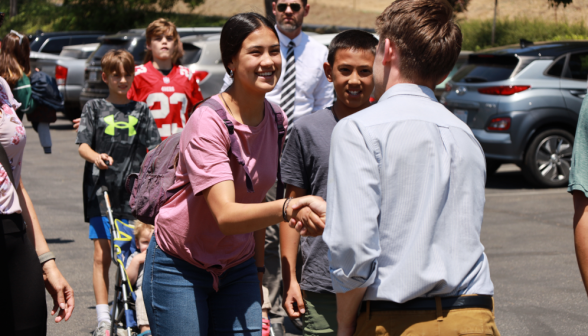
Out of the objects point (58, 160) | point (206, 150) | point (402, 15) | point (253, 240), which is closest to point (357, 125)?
point (402, 15)

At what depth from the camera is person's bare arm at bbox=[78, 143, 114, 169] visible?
505 centimetres

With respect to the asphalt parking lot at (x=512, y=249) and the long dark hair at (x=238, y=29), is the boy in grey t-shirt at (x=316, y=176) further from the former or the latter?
the asphalt parking lot at (x=512, y=249)

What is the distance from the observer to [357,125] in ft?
6.52

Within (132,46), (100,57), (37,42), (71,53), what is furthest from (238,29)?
(37,42)

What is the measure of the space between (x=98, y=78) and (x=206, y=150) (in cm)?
1389

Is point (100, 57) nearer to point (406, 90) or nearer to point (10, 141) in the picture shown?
point (10, 141)

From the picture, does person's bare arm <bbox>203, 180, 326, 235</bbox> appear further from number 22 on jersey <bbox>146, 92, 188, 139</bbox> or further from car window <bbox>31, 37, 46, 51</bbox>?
car window <bbox>31, 37, 46, 51</bbox>

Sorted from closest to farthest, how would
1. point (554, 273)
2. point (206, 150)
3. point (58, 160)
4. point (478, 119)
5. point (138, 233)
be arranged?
point (206, 150), point (138, 233), point (554, 273), point (478, 119), point (58, 160)

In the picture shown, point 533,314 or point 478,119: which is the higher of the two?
point 478,119

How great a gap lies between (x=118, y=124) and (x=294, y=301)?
2.53m

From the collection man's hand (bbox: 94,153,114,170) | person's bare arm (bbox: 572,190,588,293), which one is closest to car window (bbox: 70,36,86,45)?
man's hand (bbox: 94,153,114,170)

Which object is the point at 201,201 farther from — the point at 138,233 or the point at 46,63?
the point at 46,63

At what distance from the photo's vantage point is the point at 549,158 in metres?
10.4

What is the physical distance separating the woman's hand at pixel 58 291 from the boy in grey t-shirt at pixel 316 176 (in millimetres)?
1024
